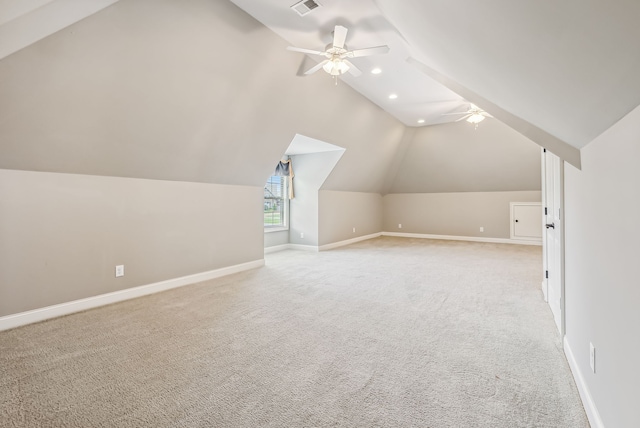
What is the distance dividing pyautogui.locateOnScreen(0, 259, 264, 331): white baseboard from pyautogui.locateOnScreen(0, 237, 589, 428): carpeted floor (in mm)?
120

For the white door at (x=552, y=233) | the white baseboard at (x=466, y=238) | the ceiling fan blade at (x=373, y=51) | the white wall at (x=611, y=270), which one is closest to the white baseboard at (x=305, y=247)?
the white baseboard at (x=466, y=238)

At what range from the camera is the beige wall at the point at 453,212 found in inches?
311

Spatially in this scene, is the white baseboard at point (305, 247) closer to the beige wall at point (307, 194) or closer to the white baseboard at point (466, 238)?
the beige wall at point (307, 194)

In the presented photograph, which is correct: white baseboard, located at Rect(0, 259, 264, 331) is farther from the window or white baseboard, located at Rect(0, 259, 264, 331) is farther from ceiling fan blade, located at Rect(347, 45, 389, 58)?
ceiling fan blade, located at Rect(347, 45, 389, 58)

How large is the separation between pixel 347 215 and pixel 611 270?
6639 mm

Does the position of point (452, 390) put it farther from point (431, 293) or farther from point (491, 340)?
point (431, 293)

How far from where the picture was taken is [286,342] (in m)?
2.39

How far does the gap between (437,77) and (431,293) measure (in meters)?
2.46

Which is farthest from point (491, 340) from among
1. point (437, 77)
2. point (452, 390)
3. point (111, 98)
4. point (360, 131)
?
point (360, 131)

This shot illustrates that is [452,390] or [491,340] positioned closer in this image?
[452,390]

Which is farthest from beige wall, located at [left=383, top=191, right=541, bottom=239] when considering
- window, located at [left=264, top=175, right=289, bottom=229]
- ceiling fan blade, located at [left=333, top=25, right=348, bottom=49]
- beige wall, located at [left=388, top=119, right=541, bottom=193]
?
ceiling fan blade, located at [left=333, top=25, right=348, bottom=49]

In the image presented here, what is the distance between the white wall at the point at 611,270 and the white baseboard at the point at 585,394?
38 millimetres

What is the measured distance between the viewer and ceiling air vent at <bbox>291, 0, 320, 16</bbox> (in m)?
2.80

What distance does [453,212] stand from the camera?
28.1 ft
